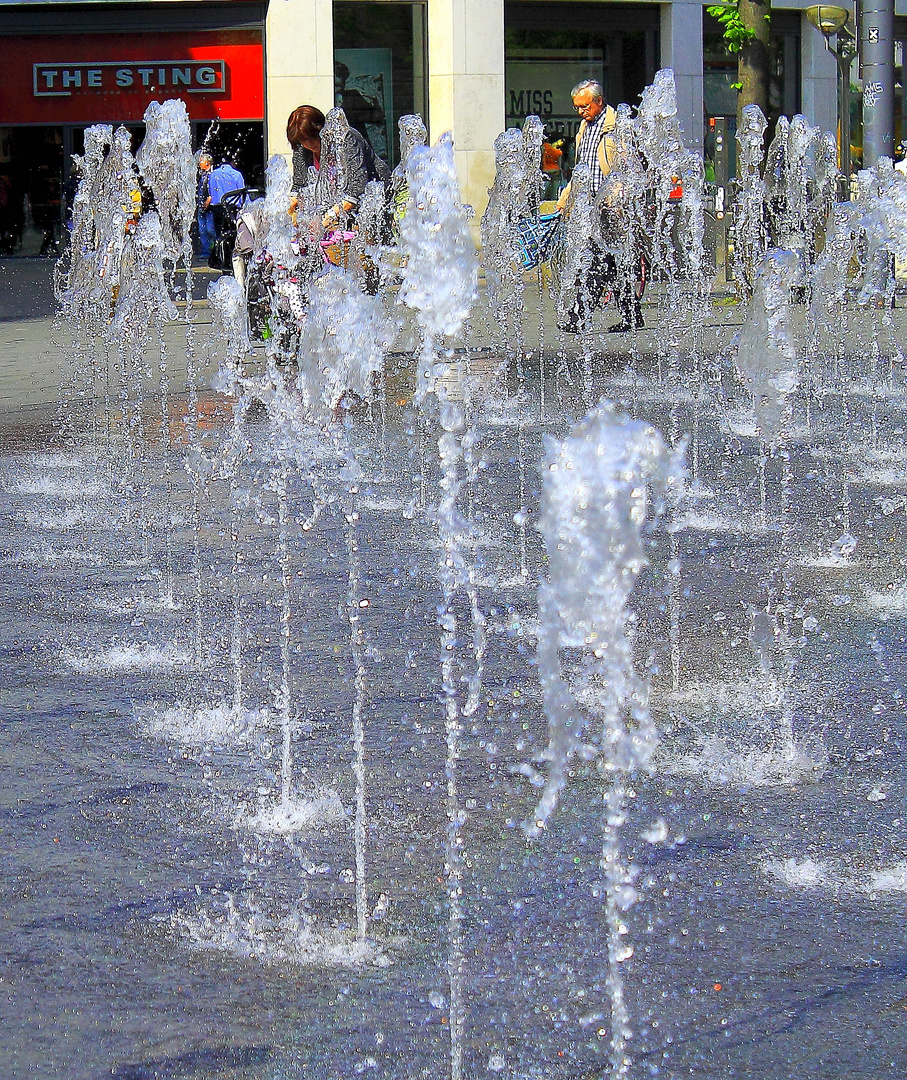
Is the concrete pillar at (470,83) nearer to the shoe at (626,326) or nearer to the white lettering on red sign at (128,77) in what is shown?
the white lettering on red sign at (128,77)

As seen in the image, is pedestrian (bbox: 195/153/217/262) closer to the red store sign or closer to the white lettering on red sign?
the red store sign

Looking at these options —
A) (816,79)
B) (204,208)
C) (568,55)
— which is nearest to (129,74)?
(204,208)

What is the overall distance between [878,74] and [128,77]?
40.7 ft

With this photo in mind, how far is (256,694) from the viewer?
409 centimetres

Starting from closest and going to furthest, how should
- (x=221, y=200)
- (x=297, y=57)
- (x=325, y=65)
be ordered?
(x=221, y=200)
(x=297, y=57)
(x=325, y=65)

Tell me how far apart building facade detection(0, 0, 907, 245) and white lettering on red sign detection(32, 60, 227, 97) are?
0.07 ft

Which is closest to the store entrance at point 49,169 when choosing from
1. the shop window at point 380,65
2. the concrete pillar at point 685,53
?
the shop window at point 380,65

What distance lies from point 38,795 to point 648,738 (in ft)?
4.44

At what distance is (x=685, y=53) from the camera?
2367cm

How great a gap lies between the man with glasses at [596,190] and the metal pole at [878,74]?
3014 millimetres

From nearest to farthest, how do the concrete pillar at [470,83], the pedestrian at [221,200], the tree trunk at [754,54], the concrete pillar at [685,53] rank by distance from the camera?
1. the tree trunk at [754,54]
2. the pedestrian at [221,200]
3. the concrete pillar at [470,83]
4. the concrete pillar at [685,53]

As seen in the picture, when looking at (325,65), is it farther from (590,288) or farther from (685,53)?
Result: (590,288)

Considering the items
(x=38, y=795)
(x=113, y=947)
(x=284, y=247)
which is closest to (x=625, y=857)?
(x=113, y=947)

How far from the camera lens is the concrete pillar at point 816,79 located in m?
24.7
